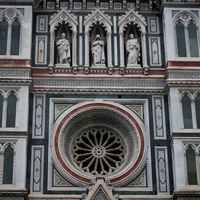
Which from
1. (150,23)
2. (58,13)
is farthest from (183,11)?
(58,13)

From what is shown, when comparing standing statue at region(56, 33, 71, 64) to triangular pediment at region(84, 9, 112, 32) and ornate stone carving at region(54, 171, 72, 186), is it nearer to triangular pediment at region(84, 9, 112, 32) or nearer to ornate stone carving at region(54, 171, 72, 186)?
triangular pediment at region(84, 9, 112, 32)

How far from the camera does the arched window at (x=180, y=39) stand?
23.0m

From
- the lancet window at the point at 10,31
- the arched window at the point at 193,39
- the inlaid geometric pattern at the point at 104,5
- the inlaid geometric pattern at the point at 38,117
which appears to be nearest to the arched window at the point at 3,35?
the lancet window at the point at 10,31

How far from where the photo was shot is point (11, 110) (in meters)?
21.6

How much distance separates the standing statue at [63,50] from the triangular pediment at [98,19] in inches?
38.7

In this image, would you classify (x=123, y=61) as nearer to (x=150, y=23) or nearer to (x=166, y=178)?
(x=150, y=23)

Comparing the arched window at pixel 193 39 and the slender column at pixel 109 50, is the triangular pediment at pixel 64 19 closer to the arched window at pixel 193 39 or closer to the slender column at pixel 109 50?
the slender column at pixel 109 50

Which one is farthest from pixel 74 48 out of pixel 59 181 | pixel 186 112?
pixel 59 181

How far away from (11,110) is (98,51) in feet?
13.0

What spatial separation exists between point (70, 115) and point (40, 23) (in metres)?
4.02

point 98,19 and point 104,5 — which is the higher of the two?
point 104,5

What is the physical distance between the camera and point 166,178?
21062mm

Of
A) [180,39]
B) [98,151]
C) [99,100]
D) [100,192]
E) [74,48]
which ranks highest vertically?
[180,39]

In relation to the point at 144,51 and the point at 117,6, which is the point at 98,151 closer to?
the point at 144,51
